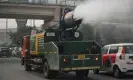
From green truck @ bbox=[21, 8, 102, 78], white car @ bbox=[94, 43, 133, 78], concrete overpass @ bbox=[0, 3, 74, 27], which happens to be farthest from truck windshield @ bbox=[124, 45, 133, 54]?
concrete overpass @ bbox=[0, 3, 74, 27]

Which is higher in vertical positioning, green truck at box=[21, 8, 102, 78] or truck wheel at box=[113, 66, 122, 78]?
green truck at box=[21, 8, 102, 78]

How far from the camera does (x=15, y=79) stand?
630 inches

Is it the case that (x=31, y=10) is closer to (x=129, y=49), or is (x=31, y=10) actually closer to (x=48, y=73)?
(x=48, y=73)

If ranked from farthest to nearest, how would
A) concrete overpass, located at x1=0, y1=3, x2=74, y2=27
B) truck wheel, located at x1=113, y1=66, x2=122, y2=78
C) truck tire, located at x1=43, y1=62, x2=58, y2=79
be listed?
1. concrete overpass, located at x1=0, y1=3, x2=74, y2=27
2. truck wheel, located at x1=113, y1=66, x2=122, y2=78
3. truck tire, located at x1=43, y1=62, x2=58, y2=79

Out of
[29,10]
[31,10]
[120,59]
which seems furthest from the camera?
[31,10]

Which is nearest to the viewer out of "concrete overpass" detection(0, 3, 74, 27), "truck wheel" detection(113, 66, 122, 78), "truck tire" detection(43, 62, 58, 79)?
"truck tire" detection(43, 62, 58, 79)

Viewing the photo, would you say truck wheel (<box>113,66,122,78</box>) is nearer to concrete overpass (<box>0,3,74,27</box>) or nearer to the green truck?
the green truck

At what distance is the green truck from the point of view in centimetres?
1410

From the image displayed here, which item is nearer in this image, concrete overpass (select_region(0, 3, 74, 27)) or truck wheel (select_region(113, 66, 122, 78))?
truck wheel (select_region(113, 66, 122, 78))

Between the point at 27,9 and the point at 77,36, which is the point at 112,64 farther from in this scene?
the point at 27,9

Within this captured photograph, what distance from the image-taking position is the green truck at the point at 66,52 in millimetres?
14102

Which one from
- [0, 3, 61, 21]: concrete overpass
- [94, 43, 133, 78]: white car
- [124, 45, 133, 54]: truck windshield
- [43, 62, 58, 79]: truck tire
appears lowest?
[43, 62, 58, 79]: truck tire

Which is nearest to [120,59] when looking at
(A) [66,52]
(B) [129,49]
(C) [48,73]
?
(B) [129,49]

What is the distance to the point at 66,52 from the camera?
592 inches
